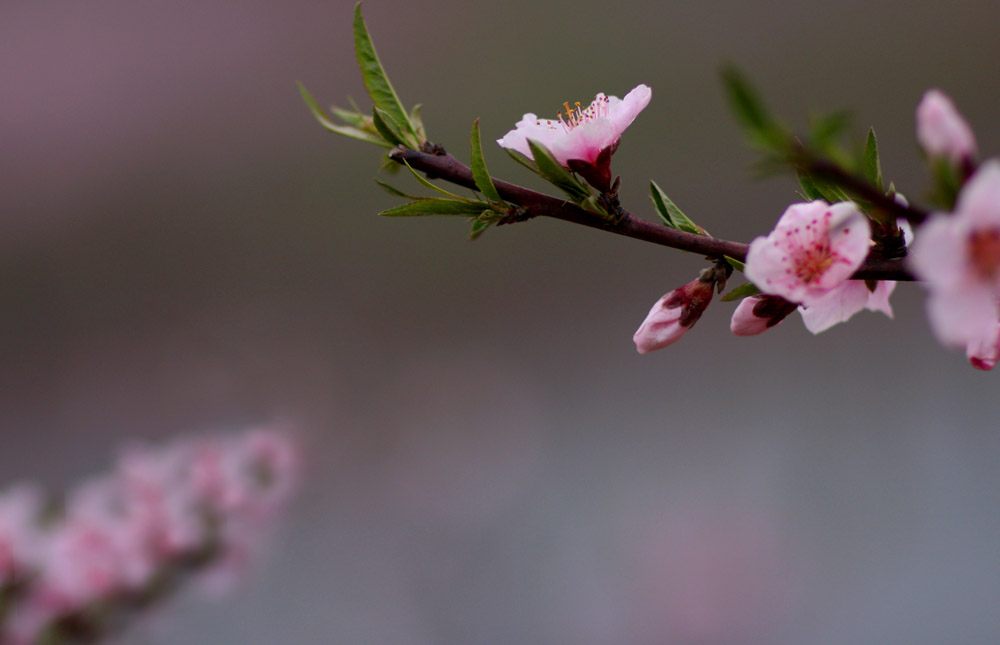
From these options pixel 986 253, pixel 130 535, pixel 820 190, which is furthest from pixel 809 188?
pixel 130 535

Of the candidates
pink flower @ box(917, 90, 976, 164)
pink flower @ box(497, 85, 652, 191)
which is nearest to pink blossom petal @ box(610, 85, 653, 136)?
pink flower @ box(497, 85, 652, 191)

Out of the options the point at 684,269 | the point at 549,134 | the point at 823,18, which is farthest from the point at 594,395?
the point at 549,134

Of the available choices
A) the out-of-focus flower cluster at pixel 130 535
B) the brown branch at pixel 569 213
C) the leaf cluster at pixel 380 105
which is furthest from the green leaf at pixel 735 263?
the out-of-focus flower cluster at pixel 130 535

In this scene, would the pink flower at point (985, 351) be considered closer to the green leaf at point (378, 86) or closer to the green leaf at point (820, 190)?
the green leaf at point (820, 190)

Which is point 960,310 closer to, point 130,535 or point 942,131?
point 942,131

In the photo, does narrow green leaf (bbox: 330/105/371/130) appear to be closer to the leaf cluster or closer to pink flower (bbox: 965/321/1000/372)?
the leaf cluster
